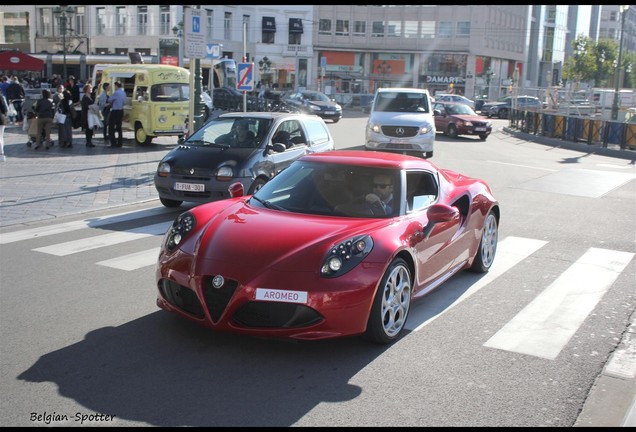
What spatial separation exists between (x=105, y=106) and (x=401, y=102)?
9.10 m

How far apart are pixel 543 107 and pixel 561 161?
13.6 metres

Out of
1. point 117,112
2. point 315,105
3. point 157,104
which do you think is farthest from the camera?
point 315,105

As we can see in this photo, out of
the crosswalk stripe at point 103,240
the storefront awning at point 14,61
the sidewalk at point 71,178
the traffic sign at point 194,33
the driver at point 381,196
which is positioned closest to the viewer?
the driver at point 381,196

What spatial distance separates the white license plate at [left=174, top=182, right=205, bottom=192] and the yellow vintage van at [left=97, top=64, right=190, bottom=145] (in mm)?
10475

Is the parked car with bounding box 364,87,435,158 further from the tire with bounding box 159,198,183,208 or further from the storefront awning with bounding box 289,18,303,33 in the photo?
the storefront awning with bounding box 289,18,303,33

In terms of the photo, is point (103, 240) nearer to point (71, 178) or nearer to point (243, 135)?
point (243, 135)

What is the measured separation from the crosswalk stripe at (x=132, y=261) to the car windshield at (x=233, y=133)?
3.62m

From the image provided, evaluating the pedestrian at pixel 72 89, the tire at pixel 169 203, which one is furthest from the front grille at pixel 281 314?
the pedestrian at pixel 72 89

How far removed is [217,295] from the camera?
4.89 m

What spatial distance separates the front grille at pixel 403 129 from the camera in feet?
65.2

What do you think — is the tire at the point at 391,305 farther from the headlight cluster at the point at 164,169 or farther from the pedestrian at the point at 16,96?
the pedestrian at the point at 16,96

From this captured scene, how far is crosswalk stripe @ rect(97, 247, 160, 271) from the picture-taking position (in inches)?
295

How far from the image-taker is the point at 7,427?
148 inches

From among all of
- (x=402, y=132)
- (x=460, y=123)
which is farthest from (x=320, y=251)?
(x=460, y=123)
